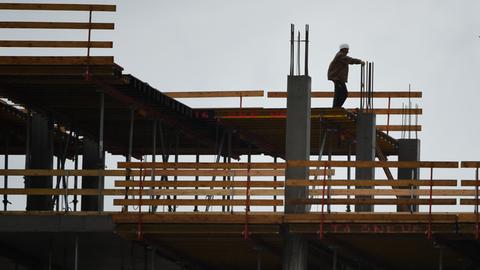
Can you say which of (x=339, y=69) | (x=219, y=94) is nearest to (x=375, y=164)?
(x=339, y=69)

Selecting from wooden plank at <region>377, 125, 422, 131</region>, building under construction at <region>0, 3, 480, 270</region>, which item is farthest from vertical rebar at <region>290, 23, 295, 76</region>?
wooden plank at <region>377, 125, 422, 131</region>

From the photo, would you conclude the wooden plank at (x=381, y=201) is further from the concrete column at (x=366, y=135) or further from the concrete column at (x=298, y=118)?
the concrete column at (x=366, y=135)

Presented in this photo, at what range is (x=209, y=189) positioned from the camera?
2298 inches

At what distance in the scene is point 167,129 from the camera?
69.4 meters

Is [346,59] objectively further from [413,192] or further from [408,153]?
[413,192]

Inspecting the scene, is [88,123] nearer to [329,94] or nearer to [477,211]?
[329,94]

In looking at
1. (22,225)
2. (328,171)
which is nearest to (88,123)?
(22,225)

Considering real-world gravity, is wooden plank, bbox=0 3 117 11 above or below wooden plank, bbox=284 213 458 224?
above

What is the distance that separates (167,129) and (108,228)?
10247 mm

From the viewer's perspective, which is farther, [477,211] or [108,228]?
[108,228]

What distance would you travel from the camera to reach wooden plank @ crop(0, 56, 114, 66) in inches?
2325

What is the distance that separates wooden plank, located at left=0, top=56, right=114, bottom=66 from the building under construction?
38 millimetres

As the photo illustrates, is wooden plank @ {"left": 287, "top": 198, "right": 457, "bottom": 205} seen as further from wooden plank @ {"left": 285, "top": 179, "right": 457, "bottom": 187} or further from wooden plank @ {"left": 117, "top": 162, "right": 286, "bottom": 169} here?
wooden plank @ {"left": 117, "top": 162, "right": 286, "bottom": 169}

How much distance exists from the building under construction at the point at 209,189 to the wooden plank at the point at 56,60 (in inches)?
1.5
